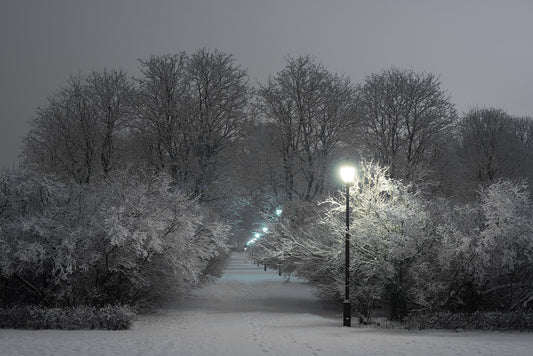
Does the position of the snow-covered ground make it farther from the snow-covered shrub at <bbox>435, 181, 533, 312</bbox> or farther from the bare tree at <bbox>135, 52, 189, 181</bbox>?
the bare tree at <bbox>135, 52, 189, 181</bbox>

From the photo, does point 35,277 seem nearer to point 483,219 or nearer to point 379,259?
point 379,259

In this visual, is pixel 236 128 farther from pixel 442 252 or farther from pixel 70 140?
pixel 442 252

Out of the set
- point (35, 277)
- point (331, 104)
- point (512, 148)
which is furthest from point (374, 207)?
point (512, 148)

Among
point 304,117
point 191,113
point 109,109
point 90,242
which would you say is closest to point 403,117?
point 304,117

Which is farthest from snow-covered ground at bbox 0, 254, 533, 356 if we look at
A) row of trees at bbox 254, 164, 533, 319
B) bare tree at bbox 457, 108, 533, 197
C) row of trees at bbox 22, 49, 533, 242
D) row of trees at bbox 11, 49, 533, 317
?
bare tree at bbox 457, 108, 533, 197

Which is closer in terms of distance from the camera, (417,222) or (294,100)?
(417,222)

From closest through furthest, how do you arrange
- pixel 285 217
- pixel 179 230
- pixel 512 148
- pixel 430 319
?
pixel 430 319 < pixel 179 230 < pixel 285 217 < pixel 512 148

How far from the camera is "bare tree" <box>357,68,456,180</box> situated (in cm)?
2983

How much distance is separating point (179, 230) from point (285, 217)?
8.84 meters

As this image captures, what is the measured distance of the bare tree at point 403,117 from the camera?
97.9 feet

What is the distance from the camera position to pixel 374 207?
1552 cm

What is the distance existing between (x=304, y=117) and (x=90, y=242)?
53.4ft

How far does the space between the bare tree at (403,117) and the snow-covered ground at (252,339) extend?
A: 1440 cm

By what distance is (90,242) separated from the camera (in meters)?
14.7
